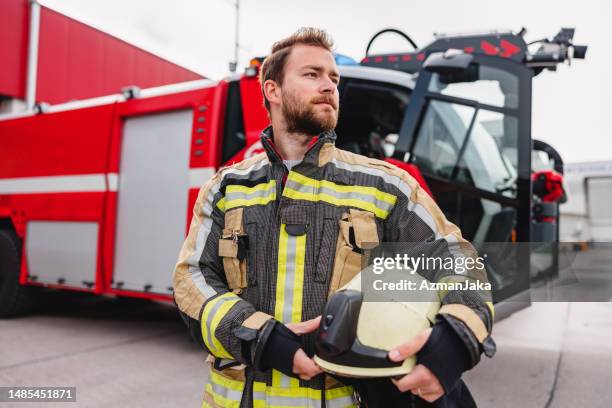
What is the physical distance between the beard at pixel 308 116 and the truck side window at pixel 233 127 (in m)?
2.40

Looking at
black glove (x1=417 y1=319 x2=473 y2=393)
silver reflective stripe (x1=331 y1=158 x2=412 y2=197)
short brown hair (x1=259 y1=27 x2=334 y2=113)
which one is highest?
short brown hair (x1=259 y1=27 x2=334 y2=113)

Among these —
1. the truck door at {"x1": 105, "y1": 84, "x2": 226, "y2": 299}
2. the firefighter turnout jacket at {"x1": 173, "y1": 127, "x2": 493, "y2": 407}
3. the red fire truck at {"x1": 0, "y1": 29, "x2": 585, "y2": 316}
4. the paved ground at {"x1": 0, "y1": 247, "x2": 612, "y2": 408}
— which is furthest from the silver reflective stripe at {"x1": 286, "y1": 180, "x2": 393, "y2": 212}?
the truck door at {"x1": 105, "y1": 84, "x2": 226, "y2": 299}

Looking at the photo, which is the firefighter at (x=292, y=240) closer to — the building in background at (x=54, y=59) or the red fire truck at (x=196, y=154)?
the red fire truck at (x=196, y=154)

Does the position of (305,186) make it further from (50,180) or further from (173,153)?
(50,180)

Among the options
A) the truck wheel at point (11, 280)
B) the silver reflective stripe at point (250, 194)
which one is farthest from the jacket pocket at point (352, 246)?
the truck wheel at point (11, 280)

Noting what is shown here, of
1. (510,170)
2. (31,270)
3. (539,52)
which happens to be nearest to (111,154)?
(31,270)

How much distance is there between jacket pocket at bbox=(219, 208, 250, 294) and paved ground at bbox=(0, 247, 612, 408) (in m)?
1.41

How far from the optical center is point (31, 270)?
4.91 m

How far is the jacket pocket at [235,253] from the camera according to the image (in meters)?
1.29

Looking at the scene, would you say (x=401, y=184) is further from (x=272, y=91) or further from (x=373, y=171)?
(x=272, y=91)

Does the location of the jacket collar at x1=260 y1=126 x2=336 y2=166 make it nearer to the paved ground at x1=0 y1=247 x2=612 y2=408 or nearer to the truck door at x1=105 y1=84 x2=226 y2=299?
the paved ground at x1=0 y1=247 x2=612 y2=408

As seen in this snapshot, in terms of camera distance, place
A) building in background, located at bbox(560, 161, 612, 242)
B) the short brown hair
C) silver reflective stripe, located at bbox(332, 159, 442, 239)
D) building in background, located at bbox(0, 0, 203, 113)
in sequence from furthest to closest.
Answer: building in background, located at bbox(560, 161, 612, 242) < building in background, located at bbox(0, 0, 203, 113) < the short brown hair < silver reflective stripe, located at bbox(332, 159, 442, 239)

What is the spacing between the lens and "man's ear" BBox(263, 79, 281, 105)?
1.47 m

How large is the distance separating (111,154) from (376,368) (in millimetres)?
3898
